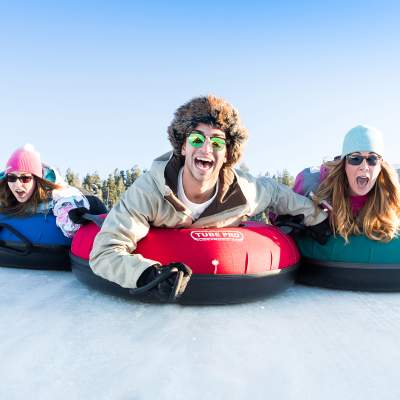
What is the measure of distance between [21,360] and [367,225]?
2.36 m

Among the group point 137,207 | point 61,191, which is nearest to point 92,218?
point 137,207

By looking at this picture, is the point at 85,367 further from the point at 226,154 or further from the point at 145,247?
the point at 226,154

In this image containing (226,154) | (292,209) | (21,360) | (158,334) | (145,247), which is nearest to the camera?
(21,360)

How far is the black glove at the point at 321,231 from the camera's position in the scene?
9.60ft

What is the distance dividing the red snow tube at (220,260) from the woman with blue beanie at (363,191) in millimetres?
607

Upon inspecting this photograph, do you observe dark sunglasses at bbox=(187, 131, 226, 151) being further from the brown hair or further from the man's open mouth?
the brown hair

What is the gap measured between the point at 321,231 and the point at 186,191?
109 cm

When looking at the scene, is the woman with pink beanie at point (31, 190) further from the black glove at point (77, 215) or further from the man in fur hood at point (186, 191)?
the man in fur hood at point (186, 191)

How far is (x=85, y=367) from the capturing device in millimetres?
1670

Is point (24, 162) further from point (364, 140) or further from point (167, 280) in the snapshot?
point (364, 140)

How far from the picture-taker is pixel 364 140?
285 cm

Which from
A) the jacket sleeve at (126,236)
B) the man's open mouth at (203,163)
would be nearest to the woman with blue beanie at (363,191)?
the man's open mouth at (203,163)

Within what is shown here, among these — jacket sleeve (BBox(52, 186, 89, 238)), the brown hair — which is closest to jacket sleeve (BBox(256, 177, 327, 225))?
jacket sleeve (BBox(52, 186, 89, 238))

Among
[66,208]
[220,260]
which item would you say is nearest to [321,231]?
[220,260]
